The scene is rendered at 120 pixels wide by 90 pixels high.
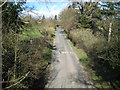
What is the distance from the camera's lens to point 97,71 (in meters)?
8.54

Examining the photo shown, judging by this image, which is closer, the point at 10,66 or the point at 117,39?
the point at 10,66

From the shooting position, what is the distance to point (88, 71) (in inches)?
340

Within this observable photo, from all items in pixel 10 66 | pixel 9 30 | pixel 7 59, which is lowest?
pixel 10 66

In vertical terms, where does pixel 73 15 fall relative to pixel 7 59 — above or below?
above

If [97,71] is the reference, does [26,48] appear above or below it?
above

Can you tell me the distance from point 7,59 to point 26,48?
1.18 metres

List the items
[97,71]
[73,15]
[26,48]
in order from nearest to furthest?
[26,48], [97,71], [73,15]

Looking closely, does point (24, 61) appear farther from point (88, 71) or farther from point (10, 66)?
point (88, 71)

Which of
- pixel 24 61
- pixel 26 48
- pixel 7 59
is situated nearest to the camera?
pixel 7 59

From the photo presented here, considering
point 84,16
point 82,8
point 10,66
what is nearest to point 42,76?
point 10,66

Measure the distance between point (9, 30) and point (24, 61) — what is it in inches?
45.8

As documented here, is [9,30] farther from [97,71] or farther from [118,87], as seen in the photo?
[97,71]

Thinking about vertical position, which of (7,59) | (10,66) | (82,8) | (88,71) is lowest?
(88,71)

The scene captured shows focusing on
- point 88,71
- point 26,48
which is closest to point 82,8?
point 88,71
